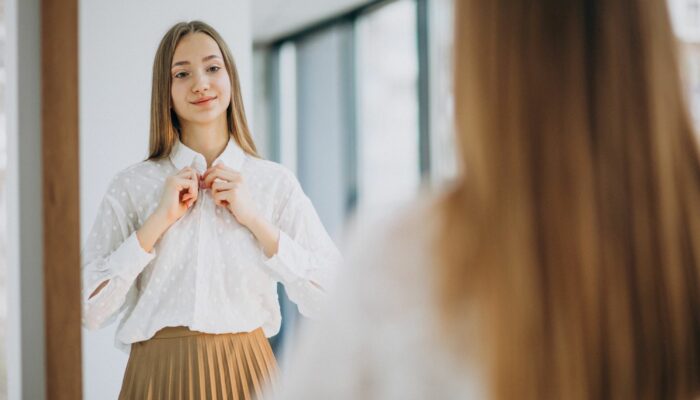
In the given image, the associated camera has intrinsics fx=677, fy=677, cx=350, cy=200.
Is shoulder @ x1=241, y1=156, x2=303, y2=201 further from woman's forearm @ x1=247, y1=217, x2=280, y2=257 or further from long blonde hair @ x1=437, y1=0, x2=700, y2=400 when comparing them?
long blonde hair @ x1=437, y1=0, x2=700, y2=400

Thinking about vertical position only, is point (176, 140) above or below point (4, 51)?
below

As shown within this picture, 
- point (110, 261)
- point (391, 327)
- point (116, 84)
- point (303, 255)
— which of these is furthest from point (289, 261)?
point (391, 327)

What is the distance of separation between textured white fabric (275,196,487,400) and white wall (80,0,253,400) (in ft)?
2.54

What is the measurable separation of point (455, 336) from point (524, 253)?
0.08 metres

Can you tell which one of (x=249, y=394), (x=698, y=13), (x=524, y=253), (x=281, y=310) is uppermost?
(x=698, y=13)

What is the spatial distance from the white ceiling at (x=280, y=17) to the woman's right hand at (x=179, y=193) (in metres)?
0.28

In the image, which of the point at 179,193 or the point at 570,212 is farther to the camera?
the point at 179,193

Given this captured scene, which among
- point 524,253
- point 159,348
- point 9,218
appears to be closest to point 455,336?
point 524,253

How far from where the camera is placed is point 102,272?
1.30m

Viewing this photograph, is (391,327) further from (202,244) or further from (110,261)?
(110,261)

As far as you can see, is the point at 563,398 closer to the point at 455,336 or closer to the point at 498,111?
the point at 455,336

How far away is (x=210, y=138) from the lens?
1.25m

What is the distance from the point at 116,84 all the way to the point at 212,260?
40 cm

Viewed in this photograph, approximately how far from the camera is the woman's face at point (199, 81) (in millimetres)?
1247
